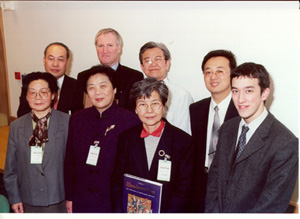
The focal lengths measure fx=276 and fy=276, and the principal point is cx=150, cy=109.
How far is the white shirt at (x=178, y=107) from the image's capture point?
2.14 meters

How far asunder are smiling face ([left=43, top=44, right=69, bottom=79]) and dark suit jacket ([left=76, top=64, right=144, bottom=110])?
17 centimetres

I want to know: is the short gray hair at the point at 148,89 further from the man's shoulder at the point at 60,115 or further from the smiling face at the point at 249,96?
the man's shoulder at the point at 60,115

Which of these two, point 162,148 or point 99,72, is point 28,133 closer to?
point 99,72

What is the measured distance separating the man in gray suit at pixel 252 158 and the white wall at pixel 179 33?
22 cm

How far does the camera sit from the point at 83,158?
2008 mm

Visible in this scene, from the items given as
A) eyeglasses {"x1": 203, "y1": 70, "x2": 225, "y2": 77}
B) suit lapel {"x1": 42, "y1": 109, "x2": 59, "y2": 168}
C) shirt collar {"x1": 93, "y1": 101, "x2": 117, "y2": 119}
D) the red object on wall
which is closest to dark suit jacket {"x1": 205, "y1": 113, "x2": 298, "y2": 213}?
eyeglasses {"x1": 203, "y1": 70, "x2": 225, "y2": 77}

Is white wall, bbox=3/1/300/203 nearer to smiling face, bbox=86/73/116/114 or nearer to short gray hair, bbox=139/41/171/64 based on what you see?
short gray hair, bbox=139/41/171/64

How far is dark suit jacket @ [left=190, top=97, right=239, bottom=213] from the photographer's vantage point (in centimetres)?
199

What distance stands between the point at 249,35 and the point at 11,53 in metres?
1.94

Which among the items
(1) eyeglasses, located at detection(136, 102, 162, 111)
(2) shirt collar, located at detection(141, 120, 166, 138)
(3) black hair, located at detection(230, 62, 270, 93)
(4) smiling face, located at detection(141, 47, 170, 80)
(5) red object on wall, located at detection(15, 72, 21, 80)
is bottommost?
(2) shirt collar, located at detection(141, 120, 166, 138)

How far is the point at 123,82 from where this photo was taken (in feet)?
7.02

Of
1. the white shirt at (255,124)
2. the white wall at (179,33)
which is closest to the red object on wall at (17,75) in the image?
the white wall at (179,33)

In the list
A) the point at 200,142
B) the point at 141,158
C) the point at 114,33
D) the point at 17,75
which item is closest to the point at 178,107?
the point at 200,142

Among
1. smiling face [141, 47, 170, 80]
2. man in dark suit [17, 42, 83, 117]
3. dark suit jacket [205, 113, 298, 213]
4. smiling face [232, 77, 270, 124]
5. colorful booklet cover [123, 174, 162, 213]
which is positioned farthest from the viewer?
man in dark suit [17, 42, 83, 117]
